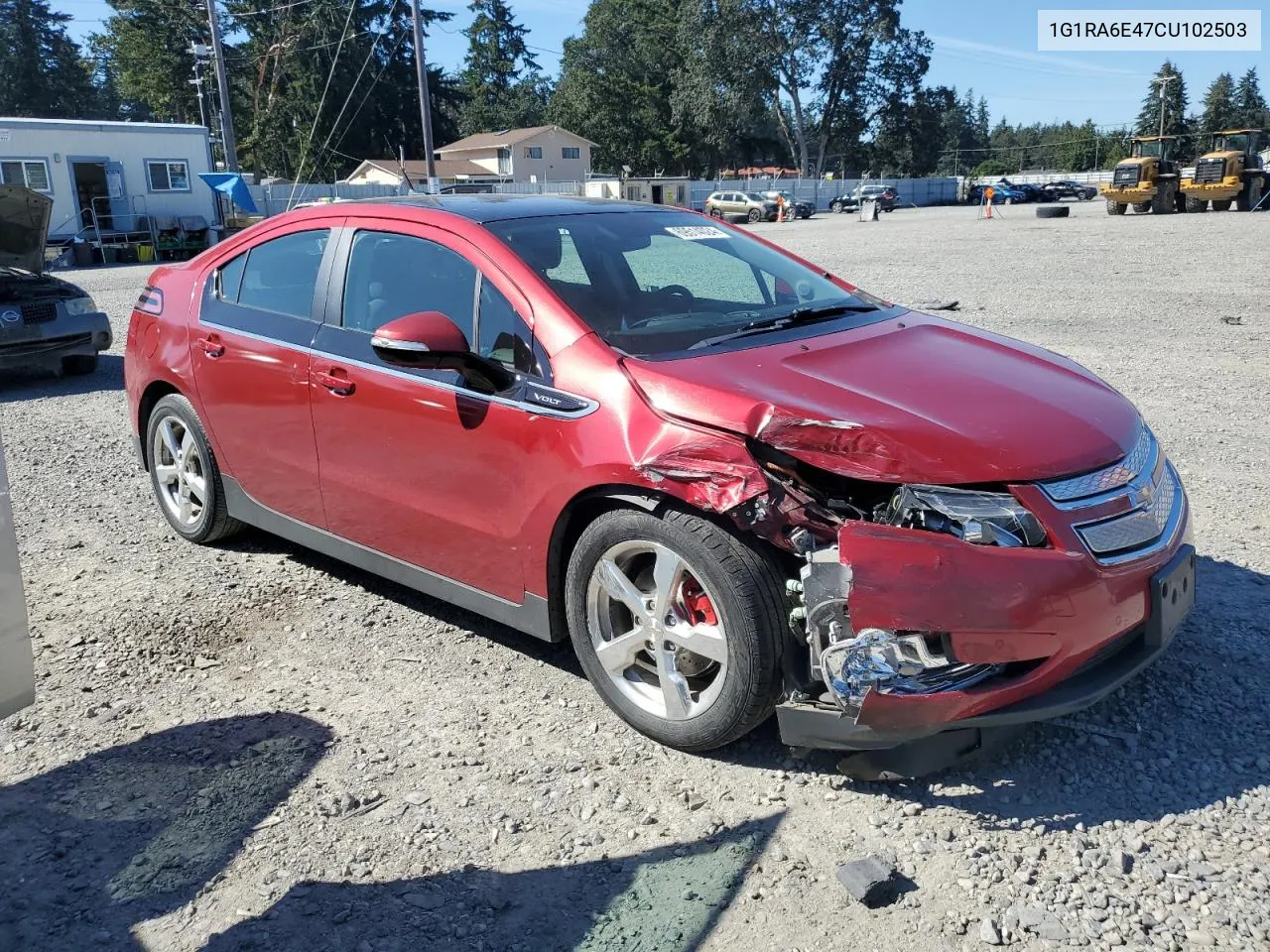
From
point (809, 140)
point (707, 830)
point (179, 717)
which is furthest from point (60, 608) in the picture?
point (809, 140)

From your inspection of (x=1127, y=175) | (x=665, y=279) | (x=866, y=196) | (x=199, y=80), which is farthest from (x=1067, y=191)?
(x=665, y=279)

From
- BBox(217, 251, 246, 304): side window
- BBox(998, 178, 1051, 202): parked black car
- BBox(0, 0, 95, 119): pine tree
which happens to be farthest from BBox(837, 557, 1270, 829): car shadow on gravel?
BBox(0, 0, 95, 119): pine tree

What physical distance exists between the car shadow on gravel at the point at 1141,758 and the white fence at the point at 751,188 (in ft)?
126

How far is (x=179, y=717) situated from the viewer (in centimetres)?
371

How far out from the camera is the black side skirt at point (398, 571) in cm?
361

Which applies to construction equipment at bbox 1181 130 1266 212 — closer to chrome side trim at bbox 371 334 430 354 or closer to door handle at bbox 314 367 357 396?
door handle at bbox 314 367 357 396

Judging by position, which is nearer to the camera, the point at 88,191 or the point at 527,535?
the point at 527,535

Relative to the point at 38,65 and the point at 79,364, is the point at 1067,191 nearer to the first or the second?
the point at 79,364

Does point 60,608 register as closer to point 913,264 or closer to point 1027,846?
point 1027,846

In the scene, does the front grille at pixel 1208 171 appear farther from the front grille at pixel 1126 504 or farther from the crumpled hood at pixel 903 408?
the front grille at pixel 1126 504

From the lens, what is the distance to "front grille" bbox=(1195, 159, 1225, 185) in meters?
35.8

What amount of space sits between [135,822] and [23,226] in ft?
29.4

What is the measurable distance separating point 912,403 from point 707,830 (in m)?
1.37

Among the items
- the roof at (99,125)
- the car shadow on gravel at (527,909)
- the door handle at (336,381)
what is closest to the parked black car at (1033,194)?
the roof at (99,125)
